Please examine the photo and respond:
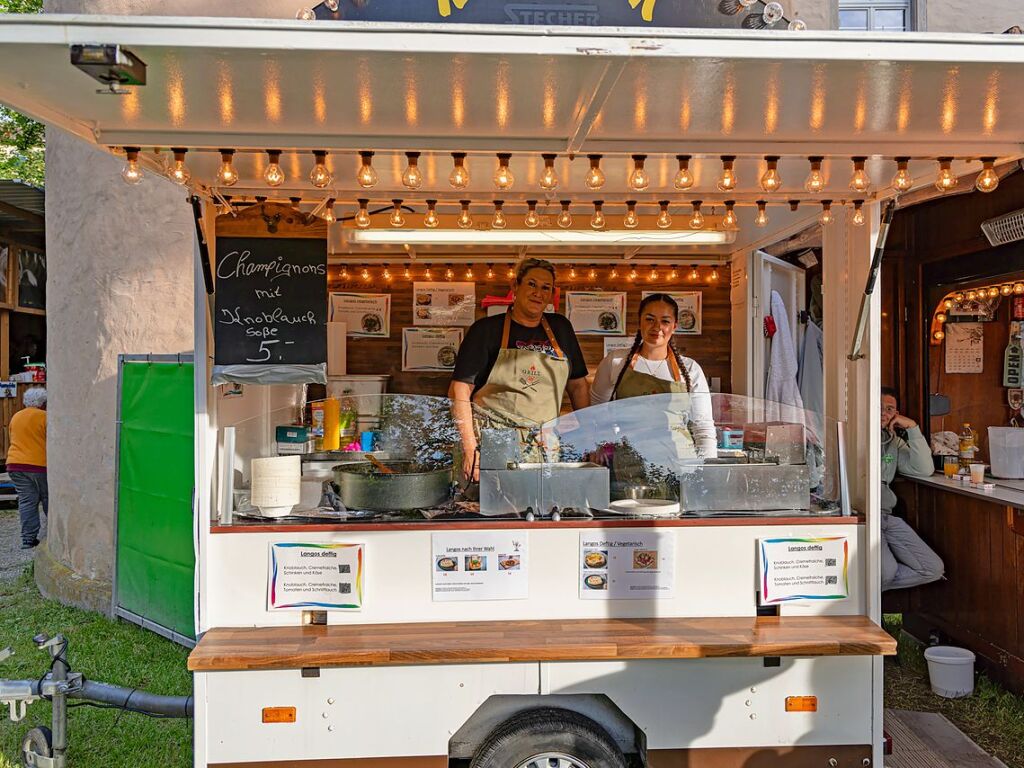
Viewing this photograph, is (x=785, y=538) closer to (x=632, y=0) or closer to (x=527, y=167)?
(x=527, y=167)

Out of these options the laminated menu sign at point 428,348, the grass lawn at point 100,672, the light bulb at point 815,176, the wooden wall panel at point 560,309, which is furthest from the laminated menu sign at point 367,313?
the light bulb at point 815,176

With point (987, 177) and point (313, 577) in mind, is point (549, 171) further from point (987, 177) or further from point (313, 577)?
point (313, 577)

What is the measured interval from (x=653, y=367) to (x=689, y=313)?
2.66 m

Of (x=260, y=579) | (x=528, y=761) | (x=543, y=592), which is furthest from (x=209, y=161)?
(x=528, y=761)

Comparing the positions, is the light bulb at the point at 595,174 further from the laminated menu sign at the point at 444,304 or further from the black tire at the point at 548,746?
the laminated menu sign at the point at 444,304

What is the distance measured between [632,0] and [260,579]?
8.21ft

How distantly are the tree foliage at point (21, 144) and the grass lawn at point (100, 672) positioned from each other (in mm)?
11251

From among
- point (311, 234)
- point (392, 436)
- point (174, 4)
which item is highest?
point (174, 4)

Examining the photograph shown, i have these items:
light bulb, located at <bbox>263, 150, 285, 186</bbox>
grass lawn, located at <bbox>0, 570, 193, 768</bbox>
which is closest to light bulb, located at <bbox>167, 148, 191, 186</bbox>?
light bulb, located at <bbox>263, 150, 285, 186</bbox>

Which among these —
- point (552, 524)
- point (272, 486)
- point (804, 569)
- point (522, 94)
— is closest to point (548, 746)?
point (552, 524)

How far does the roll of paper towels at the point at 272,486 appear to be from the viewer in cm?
318

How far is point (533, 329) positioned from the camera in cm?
395

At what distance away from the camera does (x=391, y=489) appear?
3.19 metres

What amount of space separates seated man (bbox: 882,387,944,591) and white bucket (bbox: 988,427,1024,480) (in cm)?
36
